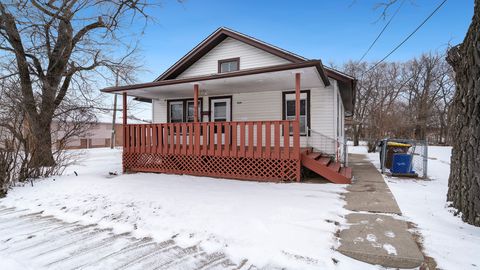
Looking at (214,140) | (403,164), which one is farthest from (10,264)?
(403,164)

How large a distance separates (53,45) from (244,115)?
884 centimetres

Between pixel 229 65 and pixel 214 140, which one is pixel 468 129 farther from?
pixel 229 65

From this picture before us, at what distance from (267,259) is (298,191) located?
318cm

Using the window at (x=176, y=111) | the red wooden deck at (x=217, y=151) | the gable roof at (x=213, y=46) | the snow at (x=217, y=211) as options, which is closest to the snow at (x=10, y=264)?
the snow at (x=217, y=211)

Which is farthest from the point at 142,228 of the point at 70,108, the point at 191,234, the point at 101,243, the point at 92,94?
the point at 92,94

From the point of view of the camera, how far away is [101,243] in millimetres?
3377

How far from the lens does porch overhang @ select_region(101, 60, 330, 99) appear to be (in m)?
6.59

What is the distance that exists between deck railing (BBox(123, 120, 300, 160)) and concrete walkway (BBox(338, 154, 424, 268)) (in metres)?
2.27

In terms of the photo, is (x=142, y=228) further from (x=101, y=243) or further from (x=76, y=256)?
(x=76, y=256)

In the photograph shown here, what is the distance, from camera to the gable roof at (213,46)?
9387mm

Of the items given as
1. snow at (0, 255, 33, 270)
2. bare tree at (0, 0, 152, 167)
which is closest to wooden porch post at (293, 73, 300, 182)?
bare tree at (0, 0, 152, 167)

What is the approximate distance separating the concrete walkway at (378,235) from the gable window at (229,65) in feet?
22.9

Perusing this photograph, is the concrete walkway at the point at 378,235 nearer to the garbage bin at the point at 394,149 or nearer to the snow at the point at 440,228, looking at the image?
the snow at the point at 440,228

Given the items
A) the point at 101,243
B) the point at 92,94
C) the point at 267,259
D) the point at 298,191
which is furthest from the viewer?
the point at 92,94
